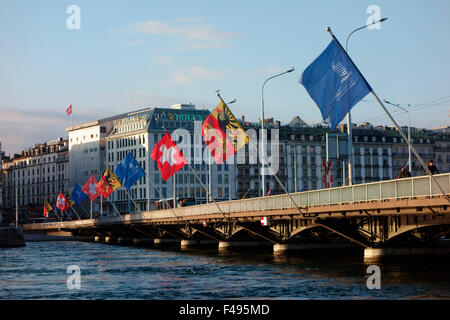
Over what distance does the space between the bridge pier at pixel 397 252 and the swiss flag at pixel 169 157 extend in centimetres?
2428

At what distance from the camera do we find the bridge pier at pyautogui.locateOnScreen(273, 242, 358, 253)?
84.1 meters

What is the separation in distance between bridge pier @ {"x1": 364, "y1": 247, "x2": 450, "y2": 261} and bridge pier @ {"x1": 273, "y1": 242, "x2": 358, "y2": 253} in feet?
58.9

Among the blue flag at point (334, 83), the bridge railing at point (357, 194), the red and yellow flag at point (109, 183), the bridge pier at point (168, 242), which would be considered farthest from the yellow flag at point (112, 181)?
the blue flag at point (334, 83)

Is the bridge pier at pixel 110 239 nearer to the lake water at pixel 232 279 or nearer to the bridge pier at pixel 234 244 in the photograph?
the bridge pier at pixel 234 244

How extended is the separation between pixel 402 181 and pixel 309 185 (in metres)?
144

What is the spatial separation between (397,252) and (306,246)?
21589 millimetres

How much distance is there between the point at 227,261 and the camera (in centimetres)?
7669

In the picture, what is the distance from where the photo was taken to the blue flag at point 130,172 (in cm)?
10562

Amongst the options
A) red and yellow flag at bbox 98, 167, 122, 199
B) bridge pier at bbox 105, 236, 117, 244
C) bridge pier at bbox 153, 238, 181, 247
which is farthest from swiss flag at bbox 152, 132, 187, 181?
bridge pier at bbox 105, 236, 117, 244

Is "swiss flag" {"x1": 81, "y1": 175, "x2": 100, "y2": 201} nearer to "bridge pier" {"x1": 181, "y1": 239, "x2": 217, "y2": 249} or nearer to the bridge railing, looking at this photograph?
"bridge pier" {"x1": 181, "y1": 239, "x2": 217, "y2": 249}

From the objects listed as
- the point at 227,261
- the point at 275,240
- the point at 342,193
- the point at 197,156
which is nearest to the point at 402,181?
the point at 342,193

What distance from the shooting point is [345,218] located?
66.6 m
